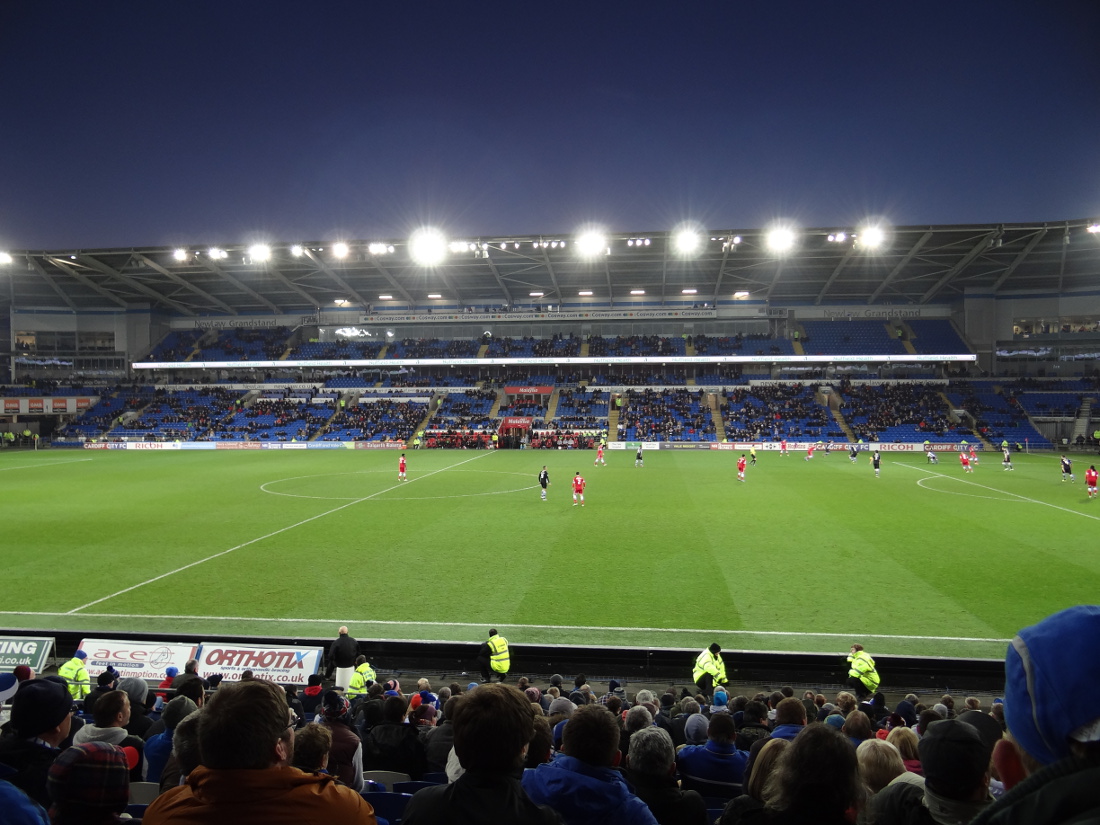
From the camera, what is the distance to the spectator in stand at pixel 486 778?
2.40 metres

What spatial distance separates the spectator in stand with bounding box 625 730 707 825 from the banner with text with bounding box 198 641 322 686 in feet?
25.7

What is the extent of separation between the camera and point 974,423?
54.8 m

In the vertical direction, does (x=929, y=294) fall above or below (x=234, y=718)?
above

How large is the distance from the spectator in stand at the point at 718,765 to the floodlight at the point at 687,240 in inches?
1993

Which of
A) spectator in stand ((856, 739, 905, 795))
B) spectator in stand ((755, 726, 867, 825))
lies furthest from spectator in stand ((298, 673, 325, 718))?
spectator in stand ((755, 726, 867, 825))

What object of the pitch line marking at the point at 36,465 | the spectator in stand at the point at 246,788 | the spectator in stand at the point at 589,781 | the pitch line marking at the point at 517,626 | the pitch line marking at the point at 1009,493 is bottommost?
the pitch line marking at the point at 517,626

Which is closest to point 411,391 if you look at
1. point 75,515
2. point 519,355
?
point 519,355

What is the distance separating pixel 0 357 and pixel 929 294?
10133 cm

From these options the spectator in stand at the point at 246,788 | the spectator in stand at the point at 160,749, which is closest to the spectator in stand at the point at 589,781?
the spectator in stand at the point at 246,788

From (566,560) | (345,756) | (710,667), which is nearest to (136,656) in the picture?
(345,756)

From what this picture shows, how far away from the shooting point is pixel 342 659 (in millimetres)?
10164

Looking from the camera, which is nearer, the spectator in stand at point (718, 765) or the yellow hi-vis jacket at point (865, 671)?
the spectator in stand at point (718, 765)

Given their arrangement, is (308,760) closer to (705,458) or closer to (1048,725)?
(1048,725)

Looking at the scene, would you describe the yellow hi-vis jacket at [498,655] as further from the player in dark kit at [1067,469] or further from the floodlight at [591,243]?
the floodlight at [591,243]
